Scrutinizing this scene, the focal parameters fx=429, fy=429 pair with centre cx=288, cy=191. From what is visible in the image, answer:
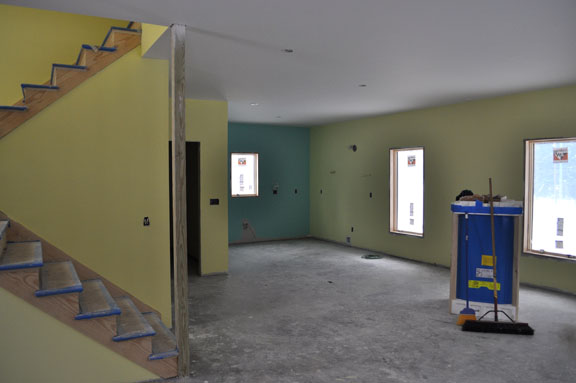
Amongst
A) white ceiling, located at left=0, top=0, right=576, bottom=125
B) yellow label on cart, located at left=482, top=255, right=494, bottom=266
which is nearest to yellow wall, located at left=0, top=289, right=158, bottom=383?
white ceiling, located at left=0, top=0, right=576, bottom=125

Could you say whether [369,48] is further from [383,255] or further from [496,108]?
[383,255]

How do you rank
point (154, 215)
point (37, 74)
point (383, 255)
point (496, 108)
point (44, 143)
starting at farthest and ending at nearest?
point (383, 255)
point (496, 108)
point (37, 74)
point (154, 215)
point (44, 143)

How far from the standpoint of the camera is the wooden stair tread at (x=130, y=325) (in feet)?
10.1

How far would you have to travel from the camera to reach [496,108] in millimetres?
6098

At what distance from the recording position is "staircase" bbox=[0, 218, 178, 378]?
2.81m

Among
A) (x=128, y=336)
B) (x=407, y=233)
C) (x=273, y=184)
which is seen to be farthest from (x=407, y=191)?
(x=128, y=336)

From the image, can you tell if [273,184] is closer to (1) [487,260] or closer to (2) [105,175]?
(1) [487,260]

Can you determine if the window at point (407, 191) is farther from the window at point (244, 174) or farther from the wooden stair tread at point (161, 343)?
the wooden stair tread at point (161, 343)

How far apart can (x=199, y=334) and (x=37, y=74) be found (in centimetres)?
330

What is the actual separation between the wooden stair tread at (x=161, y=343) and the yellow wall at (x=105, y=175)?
264mm

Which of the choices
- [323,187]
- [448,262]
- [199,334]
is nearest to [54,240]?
[199,334]

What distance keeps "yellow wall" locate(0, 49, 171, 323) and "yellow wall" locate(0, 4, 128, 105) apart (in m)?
1.34

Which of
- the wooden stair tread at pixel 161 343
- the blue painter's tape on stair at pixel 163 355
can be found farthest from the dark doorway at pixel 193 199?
the blue painter's tape on stair at pixel 163 355

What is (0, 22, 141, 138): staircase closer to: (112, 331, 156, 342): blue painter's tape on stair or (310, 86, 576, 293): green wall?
(112, 331, 156, 342): blue painter's tape on stair
